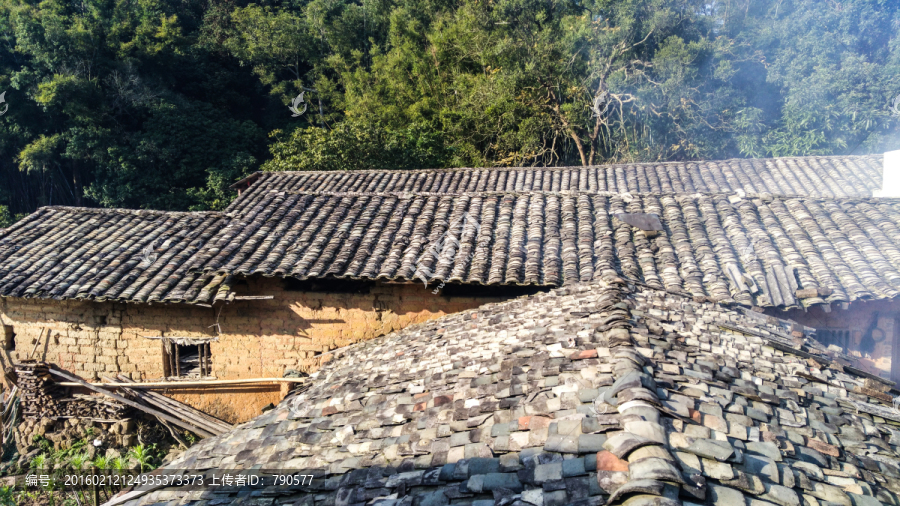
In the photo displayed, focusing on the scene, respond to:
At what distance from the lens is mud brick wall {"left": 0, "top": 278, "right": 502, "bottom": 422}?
8.26 m

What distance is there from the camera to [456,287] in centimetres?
811

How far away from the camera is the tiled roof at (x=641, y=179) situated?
13.0 meters

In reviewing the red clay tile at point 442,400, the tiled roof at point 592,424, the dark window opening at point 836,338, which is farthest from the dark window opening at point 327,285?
the dark window opening at point 836,338

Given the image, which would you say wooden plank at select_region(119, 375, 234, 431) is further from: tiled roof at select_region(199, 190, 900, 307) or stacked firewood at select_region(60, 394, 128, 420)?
tiled roof at select_region(199, 190, 900, 307)

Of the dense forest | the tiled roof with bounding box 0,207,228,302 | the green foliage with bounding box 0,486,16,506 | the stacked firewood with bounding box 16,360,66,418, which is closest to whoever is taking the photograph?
the green foliage with bounding box 0,486,16,506

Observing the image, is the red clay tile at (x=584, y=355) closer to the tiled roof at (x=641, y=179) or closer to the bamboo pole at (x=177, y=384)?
the bamboo pole at (x=177, y=384)

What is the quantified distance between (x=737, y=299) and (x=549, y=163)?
658 inches

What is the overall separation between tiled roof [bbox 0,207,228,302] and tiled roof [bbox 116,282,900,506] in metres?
4.11

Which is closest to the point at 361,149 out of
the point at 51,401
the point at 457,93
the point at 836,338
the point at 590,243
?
the point at 457,93

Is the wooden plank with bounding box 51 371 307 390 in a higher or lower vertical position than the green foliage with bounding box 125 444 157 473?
higher

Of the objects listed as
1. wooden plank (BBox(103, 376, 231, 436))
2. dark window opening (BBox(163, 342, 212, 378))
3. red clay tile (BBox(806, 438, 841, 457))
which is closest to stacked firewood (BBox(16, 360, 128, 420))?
wooden plank (BBox(103, 376, 231, 436))

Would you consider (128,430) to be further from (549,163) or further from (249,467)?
(549,163)

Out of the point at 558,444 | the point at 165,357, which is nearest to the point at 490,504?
the point at 558,444

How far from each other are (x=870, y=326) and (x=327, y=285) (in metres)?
7.66
